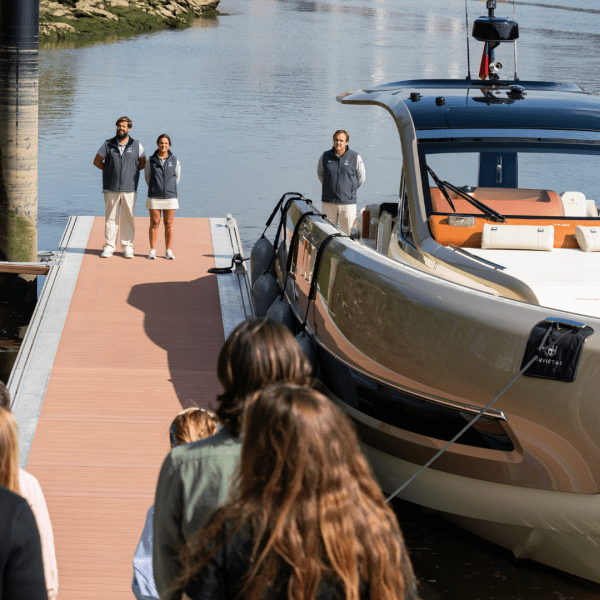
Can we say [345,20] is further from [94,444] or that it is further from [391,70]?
[94,444]

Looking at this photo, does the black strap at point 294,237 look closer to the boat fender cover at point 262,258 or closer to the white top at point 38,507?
the boat fender cover at point 262,258

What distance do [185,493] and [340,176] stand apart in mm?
8131

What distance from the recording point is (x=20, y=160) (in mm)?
9664

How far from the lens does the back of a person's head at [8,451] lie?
2275 mm

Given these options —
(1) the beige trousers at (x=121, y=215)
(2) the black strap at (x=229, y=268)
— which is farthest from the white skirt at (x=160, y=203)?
(2) the black strap at (x=229, y=268)

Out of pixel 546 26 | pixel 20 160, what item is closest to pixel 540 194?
pixel 20 160

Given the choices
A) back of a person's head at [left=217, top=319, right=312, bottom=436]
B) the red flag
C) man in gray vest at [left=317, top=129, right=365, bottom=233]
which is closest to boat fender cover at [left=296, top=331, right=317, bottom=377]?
back of a person's head at [left=217, top=319, right=312, bottom=436]

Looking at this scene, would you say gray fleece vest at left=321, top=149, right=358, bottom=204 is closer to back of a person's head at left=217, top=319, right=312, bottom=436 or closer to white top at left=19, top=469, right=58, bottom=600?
white top at left=19, top=469, right=58, bottom=600

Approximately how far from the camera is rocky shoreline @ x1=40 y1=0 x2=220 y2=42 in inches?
1863

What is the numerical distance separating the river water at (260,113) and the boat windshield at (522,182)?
2.08m

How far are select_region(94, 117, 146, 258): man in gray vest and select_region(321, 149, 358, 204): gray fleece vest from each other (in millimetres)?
2045

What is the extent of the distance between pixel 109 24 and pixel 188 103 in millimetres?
24748

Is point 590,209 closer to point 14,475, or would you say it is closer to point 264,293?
point 264,293

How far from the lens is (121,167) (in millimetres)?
9711
